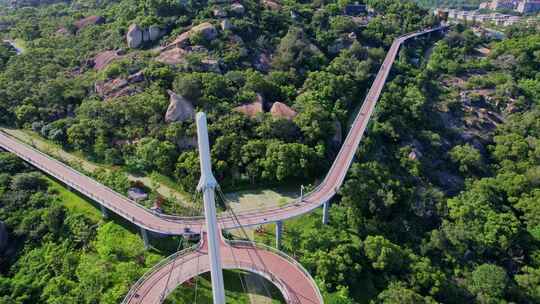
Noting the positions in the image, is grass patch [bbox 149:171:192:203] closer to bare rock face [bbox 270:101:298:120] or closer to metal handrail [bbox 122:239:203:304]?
metal handrail [bbox 122:239:203:304]

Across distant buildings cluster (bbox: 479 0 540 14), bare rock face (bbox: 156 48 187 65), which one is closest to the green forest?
bare rock face (bbox: 156 48 187 65)

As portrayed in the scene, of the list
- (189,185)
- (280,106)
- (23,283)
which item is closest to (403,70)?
(280,106)

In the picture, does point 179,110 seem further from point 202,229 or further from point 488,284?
point 488,284

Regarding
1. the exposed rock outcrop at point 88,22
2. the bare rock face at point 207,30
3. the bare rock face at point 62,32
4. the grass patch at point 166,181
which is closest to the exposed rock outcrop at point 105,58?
the bare rock face at point 207,30

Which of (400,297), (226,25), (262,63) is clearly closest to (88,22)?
(226,25)

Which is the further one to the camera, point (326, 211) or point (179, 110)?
point (179, 110)
